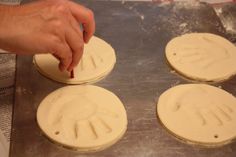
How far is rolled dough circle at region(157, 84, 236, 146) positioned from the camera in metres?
1.01

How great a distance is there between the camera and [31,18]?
0.93 metres

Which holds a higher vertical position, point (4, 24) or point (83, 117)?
point (4, 24)

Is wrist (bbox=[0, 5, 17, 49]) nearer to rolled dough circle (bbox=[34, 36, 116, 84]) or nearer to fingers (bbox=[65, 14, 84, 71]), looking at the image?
fingers (bbox=[65, 14, 84, 71])

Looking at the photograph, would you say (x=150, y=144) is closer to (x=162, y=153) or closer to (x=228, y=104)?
(x=162, y=153)

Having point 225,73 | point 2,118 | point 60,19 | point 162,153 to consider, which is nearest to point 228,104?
point 225,73

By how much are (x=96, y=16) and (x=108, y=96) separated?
0.43 m

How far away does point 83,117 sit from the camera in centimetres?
103

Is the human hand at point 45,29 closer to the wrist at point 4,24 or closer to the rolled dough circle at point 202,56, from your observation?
the wrist at point 4,24

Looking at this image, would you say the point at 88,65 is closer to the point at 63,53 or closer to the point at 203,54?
the point at 63,53

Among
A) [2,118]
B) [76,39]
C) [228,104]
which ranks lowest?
[2,118]

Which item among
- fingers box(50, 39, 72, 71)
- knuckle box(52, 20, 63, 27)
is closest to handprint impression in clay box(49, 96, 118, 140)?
fingers box(50, 39, 72, 71)

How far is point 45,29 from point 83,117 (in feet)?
0.86

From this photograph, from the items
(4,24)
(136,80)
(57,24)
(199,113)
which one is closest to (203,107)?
(199,113)

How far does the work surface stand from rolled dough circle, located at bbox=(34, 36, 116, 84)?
2cm
